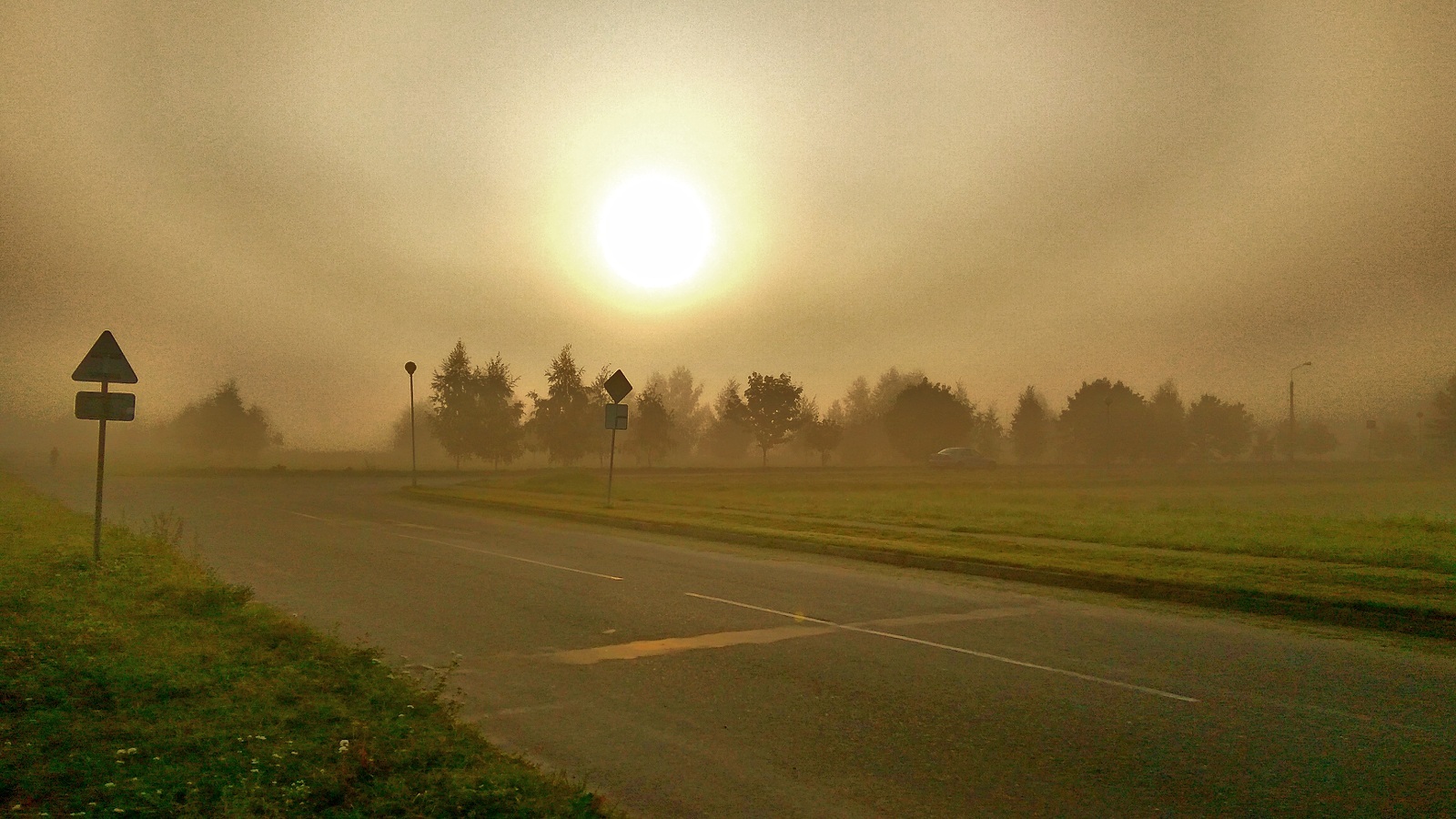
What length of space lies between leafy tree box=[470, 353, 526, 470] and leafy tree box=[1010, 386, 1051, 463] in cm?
6367

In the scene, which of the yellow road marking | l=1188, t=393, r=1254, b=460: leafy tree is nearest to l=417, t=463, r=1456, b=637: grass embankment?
the yellow road marking

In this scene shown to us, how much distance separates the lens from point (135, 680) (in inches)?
271

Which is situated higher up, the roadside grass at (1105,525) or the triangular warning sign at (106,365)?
the triangular warning sign at (106,365)

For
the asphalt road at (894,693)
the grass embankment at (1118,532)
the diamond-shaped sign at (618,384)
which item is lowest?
the asphalt road at (894,693)

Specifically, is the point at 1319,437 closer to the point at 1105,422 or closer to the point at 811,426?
the point at 1105,422

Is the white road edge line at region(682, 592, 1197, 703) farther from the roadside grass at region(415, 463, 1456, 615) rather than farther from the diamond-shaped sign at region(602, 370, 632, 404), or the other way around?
the diamond-shaped sign at region(602, 370, 632, 404)

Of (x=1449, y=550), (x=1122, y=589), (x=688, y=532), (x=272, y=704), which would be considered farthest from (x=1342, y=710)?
(x=688, y=532)

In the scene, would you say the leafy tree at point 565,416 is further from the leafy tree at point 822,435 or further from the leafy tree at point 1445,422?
the leafy tree at point 1445,422

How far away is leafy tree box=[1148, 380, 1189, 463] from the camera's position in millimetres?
109312

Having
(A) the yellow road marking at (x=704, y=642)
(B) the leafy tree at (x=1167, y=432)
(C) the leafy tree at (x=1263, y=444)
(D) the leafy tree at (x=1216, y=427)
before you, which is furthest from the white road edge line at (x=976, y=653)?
(C) the leafy tree at (x=1263, y=444)

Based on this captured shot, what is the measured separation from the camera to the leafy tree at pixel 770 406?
88.1m

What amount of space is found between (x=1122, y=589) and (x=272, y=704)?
11523 millimetres

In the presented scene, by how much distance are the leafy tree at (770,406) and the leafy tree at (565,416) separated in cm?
1631

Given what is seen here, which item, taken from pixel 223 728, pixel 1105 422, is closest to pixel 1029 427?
pixel 1105 422
